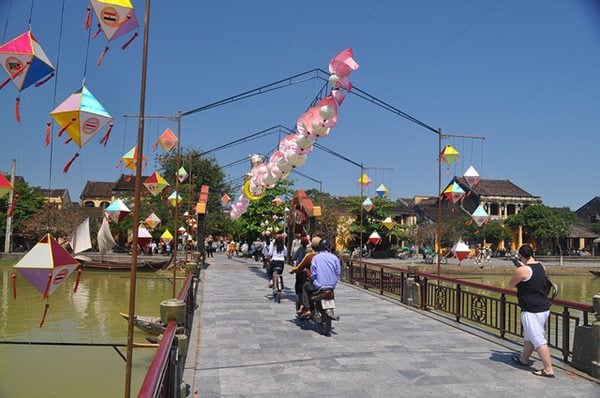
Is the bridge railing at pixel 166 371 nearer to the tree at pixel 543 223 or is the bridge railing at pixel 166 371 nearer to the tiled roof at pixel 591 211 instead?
the tree at pixel 543 223

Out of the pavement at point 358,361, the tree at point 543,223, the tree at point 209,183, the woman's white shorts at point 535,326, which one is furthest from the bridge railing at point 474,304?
the tree at point 543,223

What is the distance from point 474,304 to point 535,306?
3.34 metres

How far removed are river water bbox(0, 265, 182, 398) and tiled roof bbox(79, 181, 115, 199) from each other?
4406 centimetres

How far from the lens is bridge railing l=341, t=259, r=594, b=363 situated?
685cm

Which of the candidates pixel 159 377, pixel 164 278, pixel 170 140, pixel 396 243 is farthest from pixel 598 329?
pixel 396 243

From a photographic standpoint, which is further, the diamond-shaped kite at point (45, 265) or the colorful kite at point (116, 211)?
the colorful kite at point (116, 211)

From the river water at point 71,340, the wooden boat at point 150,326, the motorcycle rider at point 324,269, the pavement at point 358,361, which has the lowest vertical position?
the river water at point 71,340

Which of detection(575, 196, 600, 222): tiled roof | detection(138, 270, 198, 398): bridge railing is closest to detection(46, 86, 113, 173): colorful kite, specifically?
detection(138, 270, 198, 398): bridge railing

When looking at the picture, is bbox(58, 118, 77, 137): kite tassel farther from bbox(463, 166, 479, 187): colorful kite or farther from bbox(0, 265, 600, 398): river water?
bbox(463, 166, 479, 187): colorful kite

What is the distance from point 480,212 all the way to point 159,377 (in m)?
18.2

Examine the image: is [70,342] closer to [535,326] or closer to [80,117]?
[80,117]

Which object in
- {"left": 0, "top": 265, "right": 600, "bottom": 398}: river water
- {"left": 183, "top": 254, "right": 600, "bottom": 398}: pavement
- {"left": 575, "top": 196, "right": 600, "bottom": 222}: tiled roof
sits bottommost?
{"left": 0, "top": 265, "right": 600, "bottom": 398}: river water

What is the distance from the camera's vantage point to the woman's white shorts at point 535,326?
6.17 metres

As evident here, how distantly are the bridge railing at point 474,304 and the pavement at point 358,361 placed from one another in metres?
0.37
